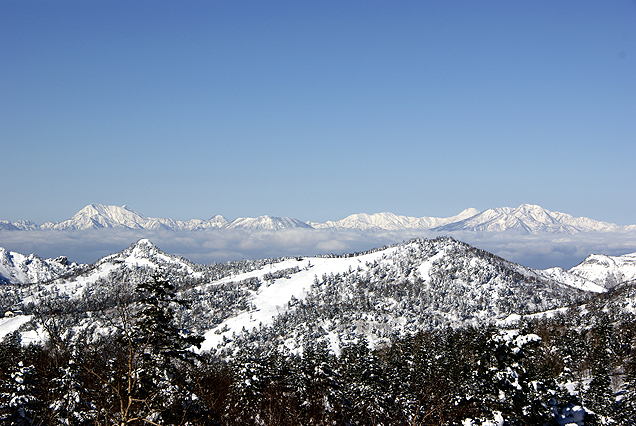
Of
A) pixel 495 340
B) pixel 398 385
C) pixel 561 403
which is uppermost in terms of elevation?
pixel 495 340

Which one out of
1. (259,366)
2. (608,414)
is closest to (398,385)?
(259,366)

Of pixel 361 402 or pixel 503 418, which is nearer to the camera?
pixel 503 418

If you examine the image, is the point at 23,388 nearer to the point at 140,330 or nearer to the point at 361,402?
the point at 140,330

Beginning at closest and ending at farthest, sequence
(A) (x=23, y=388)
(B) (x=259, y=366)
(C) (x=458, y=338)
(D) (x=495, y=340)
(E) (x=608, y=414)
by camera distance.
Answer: (A) (x=23, y=388), (D) (x=495, y=340), (B) (x=259, y=366), (E) (x=608, y=414), (C) (x=458, y=338)

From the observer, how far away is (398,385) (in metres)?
55.7

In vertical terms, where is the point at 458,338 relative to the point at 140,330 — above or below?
below

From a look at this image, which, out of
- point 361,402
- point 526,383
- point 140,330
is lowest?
point 361,402

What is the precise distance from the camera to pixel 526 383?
27203 mm

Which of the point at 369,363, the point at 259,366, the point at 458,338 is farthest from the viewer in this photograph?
the point at 458,338

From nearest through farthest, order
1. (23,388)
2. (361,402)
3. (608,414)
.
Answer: (23,388) → (361,402) → (608,414)

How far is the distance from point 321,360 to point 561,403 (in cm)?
2771

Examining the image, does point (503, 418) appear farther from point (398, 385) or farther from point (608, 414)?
point (608, 414)

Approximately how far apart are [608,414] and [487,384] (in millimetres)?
43001

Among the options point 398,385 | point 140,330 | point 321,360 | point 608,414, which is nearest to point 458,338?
point 608,414
